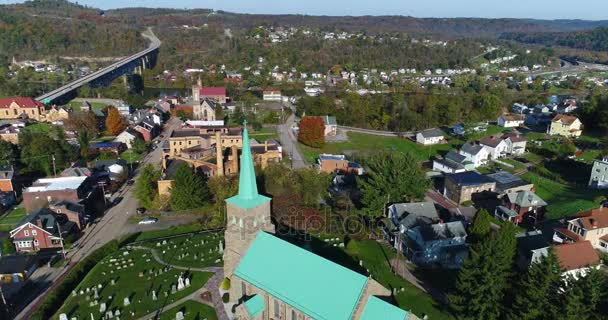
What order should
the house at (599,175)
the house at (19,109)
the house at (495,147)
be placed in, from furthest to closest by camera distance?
the house at (19,109)
the house at (495,147)
the house at (599,175)

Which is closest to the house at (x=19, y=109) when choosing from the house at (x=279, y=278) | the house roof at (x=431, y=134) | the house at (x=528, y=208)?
the house roof at (x=431, y=134)

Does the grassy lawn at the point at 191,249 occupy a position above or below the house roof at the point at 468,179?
below

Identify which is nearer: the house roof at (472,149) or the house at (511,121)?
the house roof at (472,149)

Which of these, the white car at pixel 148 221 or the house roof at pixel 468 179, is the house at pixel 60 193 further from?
the house roof at pixel 468 179

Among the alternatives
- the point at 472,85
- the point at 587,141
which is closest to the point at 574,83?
the point at 472,85

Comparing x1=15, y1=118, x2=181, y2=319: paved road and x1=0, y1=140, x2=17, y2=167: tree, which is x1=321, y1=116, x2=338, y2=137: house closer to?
x1=15, y1=118, x2=181, y2=319: paved road

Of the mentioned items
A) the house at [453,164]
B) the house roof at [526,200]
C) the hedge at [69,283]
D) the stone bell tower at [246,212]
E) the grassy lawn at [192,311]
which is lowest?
the hedge at [69,283]

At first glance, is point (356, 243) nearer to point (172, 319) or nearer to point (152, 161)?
point (172, 319)
